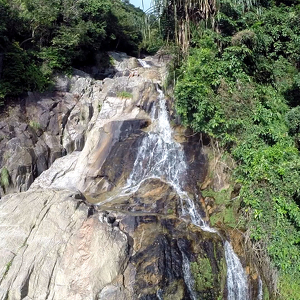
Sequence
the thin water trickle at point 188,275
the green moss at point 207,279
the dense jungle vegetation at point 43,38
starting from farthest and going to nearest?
the dense jungle vegetation at point 43,38 → the green moss at point 207,279 → the thin water trickle at point 188,275

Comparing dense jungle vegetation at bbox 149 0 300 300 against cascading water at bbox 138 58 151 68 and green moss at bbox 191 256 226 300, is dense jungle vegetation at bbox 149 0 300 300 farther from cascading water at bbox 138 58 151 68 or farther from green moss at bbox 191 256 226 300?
cascading water at bbox 138 58 151 68

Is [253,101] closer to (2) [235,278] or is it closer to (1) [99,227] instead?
(2) [235,278]

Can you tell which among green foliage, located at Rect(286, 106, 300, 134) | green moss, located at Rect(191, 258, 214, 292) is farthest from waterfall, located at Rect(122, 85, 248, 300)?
green foliage, located at Rect(286, 106, 300, 134)

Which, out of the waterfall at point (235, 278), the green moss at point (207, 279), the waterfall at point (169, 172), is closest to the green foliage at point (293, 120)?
the waterfall at point (169, 172)

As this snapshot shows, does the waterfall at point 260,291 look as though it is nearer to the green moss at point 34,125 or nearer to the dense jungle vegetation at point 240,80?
the dense jungle vegetation at point 240,80

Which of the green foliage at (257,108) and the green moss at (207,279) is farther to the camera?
the green foliage at (257,108)

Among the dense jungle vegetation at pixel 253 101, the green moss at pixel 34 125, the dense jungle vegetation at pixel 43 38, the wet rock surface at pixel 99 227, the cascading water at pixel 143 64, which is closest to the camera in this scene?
the wet rock surface at pixel 99 227

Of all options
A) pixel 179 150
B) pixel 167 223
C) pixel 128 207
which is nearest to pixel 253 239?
pixel 167 223
